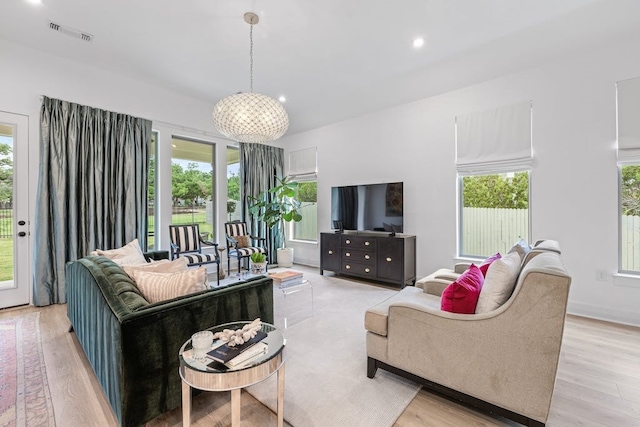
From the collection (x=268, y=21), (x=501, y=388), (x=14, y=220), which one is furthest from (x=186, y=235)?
(x=501, y=388)

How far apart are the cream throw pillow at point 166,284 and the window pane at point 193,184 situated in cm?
356

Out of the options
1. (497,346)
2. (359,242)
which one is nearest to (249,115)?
(497,346)

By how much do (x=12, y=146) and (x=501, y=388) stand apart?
569cm

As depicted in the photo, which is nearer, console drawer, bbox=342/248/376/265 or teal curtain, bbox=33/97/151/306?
teal curtain, bbox=33/97/151/306

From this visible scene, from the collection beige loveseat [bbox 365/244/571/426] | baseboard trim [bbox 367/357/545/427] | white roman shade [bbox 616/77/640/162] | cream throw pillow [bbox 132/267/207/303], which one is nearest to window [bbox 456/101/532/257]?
white roman shade [bbox 616/77/640/162]

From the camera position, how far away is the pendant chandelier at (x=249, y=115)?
110 inches

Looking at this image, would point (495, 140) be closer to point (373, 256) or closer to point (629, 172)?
point (629, 172)

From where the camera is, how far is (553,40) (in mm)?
3121

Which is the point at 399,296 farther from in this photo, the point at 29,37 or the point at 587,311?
the point at 29,37

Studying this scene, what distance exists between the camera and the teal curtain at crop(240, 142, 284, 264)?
595 centimetres

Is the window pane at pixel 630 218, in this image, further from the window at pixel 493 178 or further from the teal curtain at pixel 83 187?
the teal curtain at pixel 83 187

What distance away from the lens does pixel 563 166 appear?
11.1ft

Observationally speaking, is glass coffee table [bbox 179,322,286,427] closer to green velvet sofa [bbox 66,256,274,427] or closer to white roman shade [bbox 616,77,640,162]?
green velvet sofa [bbox 66,256,274,427]

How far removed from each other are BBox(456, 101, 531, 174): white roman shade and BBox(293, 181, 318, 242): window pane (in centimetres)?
308
